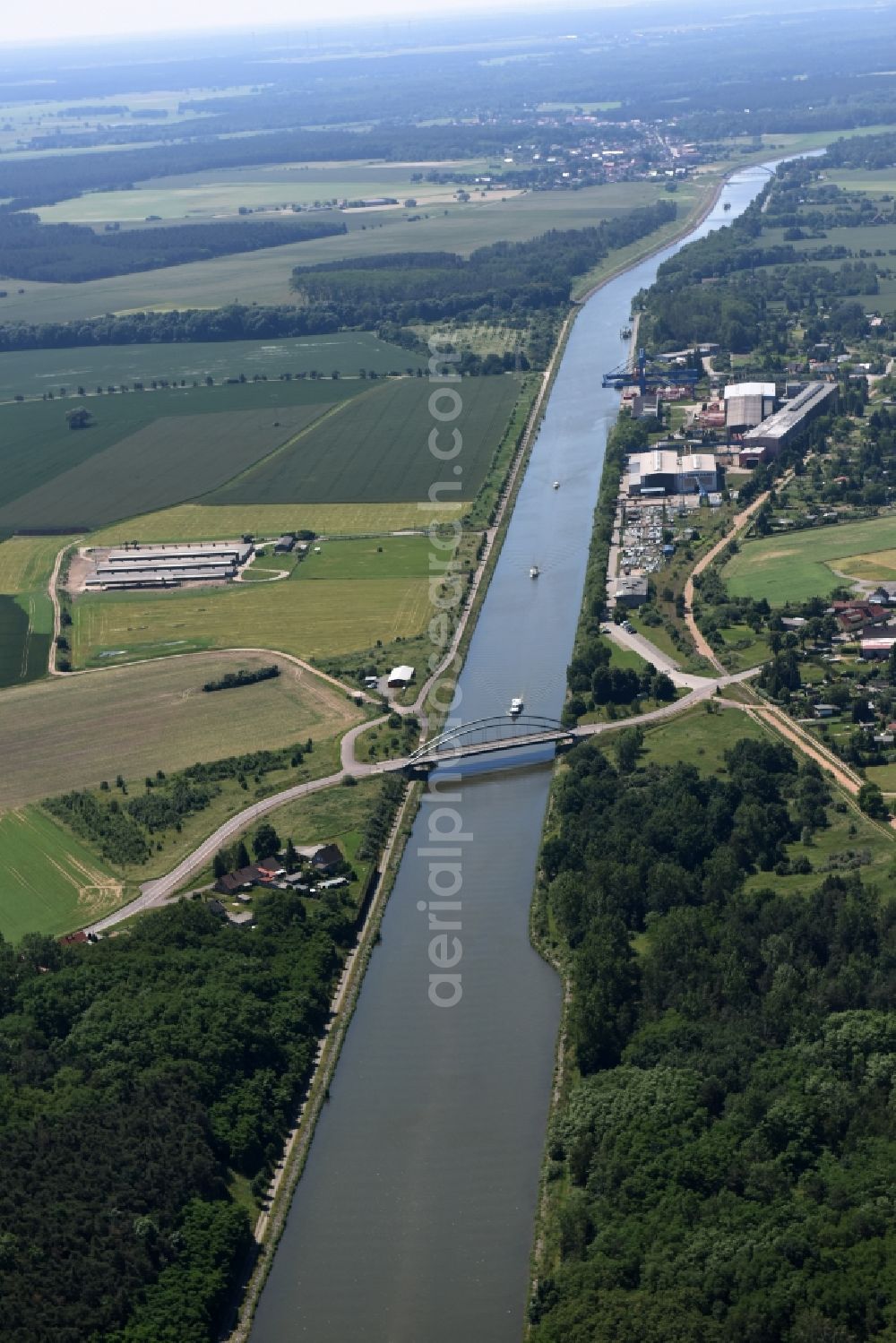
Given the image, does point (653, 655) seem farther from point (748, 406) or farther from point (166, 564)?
point (748, 406)

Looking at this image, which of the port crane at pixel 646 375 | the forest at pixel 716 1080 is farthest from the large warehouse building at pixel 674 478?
the forest at pixel 716 1080

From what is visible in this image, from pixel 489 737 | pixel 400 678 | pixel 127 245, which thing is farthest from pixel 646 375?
pixel 127 245

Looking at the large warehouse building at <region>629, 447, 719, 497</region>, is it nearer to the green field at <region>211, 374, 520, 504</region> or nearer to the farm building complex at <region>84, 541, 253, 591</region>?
the green field at <region>211, 374, 520, 504</region>

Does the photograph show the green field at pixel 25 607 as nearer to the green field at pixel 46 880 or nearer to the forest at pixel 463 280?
the green field at pixel 46 880

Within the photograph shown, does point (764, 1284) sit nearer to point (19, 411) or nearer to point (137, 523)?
point (137, 523)

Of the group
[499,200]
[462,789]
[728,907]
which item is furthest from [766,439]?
[499,200]
